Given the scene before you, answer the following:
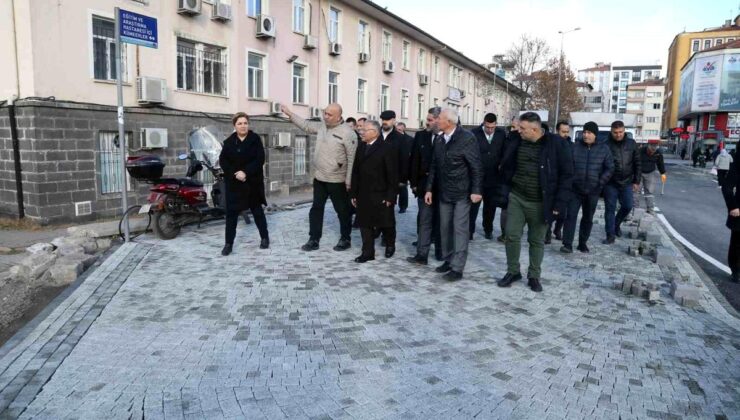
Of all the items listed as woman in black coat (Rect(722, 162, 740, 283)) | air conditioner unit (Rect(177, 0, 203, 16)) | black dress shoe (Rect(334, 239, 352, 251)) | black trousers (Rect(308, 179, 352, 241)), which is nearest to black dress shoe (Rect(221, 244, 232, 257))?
black trousers (Rect(308, 179, 352, 241))

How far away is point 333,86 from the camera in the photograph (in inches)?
890

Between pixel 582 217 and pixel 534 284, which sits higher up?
pixel 582 217

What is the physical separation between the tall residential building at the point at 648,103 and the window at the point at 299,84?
10944 cm

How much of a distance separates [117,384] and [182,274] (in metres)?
2.85

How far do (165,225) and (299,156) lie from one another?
11.8m

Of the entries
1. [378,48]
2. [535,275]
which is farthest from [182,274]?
[378,48]

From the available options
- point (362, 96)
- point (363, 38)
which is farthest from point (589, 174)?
point (363, 38)

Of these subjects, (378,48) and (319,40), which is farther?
(378,48)

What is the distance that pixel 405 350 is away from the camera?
412 cm

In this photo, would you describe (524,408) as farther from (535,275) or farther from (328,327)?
(535,275)

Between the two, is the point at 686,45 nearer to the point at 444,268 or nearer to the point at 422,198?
the point at 422,198

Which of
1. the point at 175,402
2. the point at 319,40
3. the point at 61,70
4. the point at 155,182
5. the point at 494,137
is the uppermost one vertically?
the point at 319,40

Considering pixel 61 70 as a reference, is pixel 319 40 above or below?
above

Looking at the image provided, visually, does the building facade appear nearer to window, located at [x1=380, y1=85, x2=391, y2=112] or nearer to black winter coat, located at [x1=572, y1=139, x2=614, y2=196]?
window, located at [x1=380, y1=85, x2=391, y2=112]
